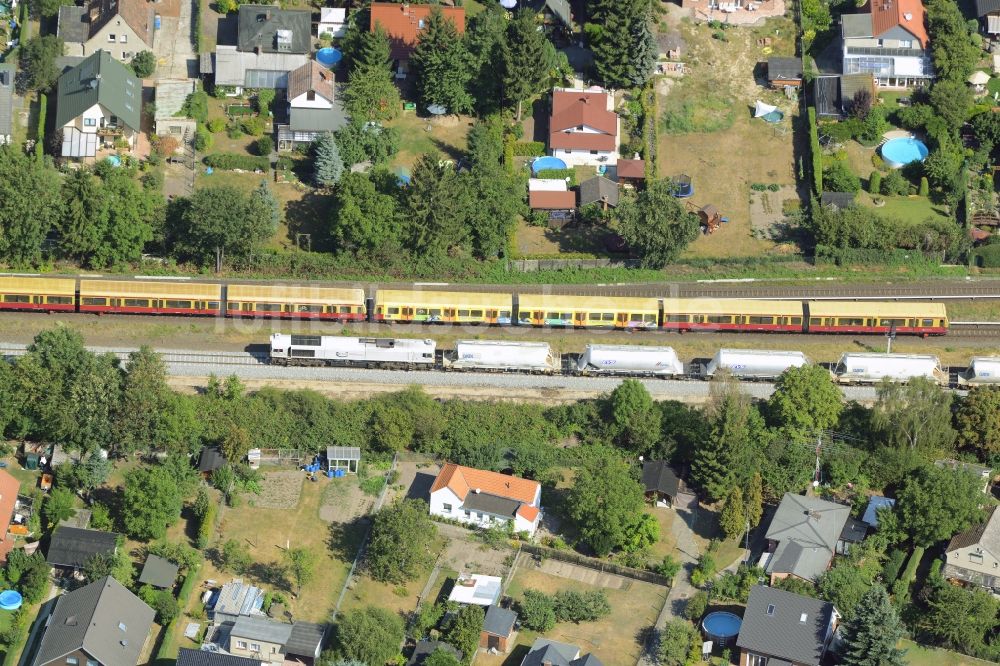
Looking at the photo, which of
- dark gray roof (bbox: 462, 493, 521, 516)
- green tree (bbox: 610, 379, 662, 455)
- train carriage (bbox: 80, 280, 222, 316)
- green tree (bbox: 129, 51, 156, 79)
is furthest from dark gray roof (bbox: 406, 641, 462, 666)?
green tree (bbox: 129, 51, 156, 79)

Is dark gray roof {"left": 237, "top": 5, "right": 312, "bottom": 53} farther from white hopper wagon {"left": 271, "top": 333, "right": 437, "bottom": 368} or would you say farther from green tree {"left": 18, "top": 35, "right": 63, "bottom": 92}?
white hopper wagon {"left": 271, "top": 333, "right": 437, "bottom": 368}

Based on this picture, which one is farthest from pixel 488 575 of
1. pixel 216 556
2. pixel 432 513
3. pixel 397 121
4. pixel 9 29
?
pixel 9 29

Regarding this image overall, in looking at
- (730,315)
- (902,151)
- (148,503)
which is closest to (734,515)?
(730,315)

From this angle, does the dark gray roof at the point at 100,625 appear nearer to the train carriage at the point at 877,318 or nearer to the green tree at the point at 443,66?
the train carriage at the point at 877,318

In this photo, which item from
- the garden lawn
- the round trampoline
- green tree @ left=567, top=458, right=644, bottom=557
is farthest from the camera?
green tree @ left=567, top=458, right=644, bottom=557

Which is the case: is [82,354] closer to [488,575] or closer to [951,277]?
[488,575]

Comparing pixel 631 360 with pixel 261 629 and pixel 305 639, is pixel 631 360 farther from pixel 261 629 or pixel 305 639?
pixel 261 629
